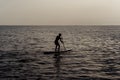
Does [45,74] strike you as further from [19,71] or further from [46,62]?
Result: [46,62]

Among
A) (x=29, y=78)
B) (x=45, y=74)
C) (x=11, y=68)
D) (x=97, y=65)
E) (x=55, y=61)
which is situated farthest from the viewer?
(x=55, y=61)

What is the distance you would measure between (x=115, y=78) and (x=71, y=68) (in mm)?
4566

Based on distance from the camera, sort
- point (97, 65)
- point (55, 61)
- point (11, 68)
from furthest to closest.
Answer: point (55, 61) < point (97, 65) < point (11, 68)

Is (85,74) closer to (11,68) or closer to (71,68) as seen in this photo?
(71,68)

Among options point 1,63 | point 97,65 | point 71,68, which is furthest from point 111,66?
point 1,63

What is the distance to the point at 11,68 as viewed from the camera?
21.3 meters

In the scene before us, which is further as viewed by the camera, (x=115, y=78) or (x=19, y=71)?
(x=19, y=71)

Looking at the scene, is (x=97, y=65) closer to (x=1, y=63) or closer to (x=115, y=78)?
(x=115, y=78)

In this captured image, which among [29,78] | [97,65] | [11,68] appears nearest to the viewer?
[29,78]

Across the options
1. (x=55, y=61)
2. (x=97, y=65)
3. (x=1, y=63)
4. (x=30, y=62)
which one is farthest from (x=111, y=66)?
(x=1, y=63)

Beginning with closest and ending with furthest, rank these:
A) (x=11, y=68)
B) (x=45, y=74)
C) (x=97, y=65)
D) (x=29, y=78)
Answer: (x=29, y=78) < (x=45, y=74) < (x=11, y=68) < (x=97, y=65)

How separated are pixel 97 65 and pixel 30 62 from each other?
6.13m

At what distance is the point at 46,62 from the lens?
79.9 feet

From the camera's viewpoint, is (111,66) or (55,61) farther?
(55,61)
